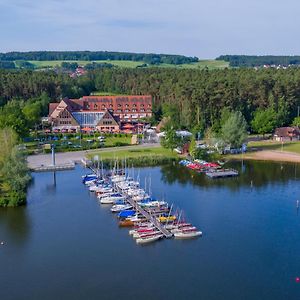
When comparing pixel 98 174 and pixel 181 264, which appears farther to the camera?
pixel 98 174

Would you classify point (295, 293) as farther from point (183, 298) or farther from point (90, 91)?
point (90, 91)

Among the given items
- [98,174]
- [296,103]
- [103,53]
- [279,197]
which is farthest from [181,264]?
[103,53]

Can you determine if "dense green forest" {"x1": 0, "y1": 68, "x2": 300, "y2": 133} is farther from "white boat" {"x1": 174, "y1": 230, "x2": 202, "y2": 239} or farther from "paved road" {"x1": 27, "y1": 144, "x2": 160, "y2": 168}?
"white boat" {"x1": 174, "y1": 230, "x2": 202, "y2": 239}

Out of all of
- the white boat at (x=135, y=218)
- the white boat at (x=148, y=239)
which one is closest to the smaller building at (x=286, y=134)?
the white boat at (x=135, y=218)

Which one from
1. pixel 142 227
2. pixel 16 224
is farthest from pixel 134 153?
pixel 142 227

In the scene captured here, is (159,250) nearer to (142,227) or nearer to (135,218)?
(142,227)

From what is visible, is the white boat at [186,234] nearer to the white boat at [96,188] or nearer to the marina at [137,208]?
the marina at [137,208]
